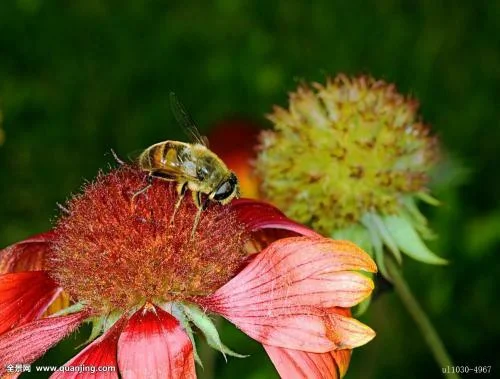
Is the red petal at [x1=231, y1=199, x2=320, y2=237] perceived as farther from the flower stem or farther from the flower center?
the flower stem

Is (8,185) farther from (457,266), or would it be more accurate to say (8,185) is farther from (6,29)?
(457,266)

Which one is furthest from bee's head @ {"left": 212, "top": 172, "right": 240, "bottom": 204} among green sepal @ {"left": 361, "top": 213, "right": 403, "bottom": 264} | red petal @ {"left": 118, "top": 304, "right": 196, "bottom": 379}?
green sepal @ {"left": 361, "top": 213, "right": 403, "bottom": 264}

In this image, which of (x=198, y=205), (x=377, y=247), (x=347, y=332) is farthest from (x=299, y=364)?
(x=377, y=247)

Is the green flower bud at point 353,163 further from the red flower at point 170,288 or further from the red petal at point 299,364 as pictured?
the red petal at point 299,364

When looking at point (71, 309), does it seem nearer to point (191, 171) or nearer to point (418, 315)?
point (191, 171)

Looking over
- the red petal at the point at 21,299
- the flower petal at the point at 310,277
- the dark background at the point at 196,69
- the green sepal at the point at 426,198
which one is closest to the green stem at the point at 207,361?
the green sepal at the point at 426,198

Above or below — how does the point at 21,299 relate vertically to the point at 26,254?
below

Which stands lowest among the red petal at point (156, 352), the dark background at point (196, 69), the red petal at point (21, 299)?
the red petal at point (156, 352)
